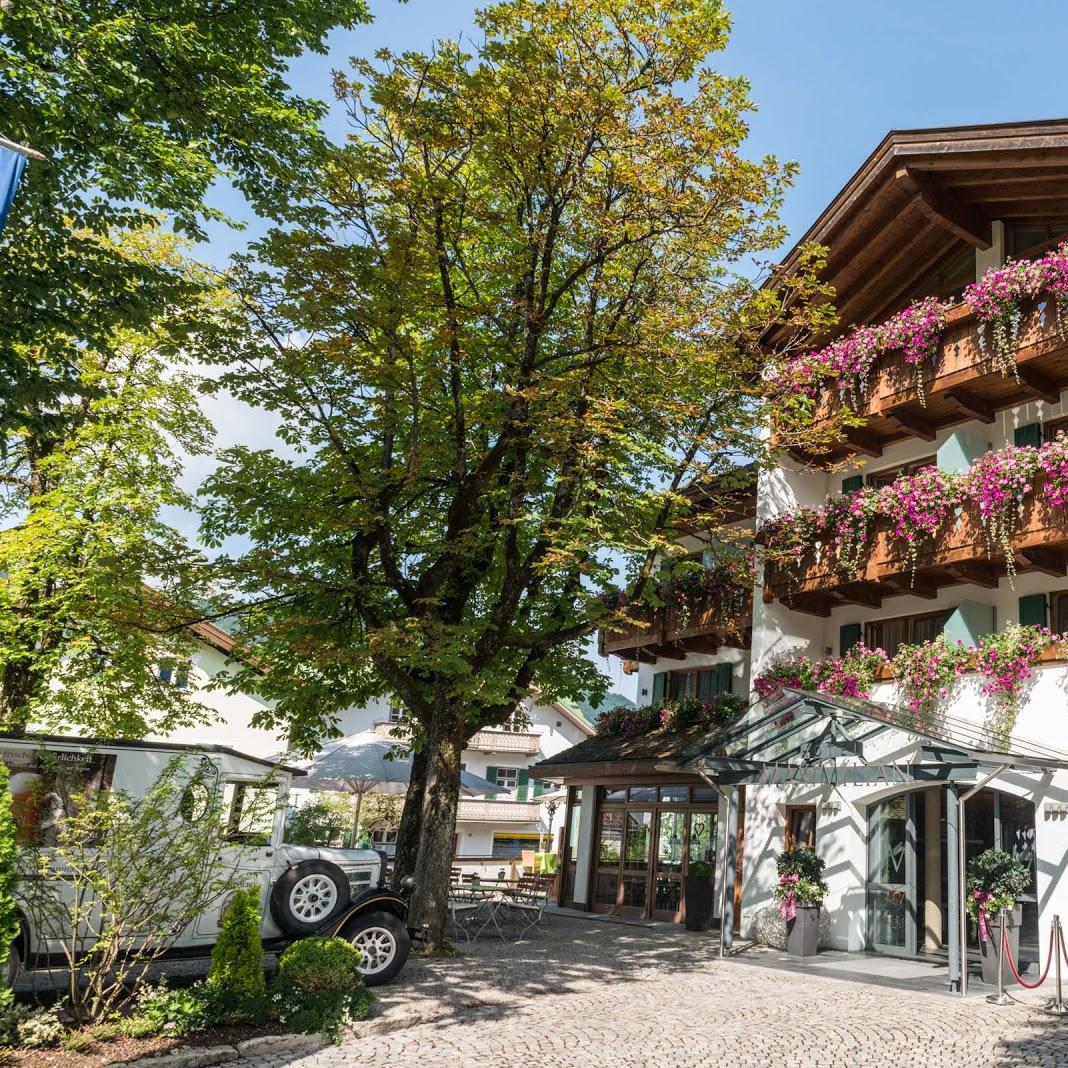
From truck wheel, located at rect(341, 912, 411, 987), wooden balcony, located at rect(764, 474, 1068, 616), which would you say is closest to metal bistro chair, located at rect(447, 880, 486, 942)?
truck wheel, located at rect(341, 912, 411, 987)

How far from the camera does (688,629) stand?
20.8m

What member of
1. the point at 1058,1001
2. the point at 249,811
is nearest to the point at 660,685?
the point at 1058,1001

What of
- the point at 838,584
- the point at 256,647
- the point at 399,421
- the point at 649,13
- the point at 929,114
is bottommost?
the point at 256,647

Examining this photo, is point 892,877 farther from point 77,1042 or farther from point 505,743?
point 505,743

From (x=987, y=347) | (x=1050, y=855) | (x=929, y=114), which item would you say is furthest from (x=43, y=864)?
(x=929, y=114)

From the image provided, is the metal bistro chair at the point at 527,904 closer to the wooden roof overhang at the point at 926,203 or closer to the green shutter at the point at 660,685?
the green shutter at the point at 660,685

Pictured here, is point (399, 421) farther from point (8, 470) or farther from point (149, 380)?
point (8, 470)

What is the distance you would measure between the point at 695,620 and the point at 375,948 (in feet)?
37.6

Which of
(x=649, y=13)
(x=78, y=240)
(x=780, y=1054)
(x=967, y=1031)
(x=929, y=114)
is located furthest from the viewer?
(x=929, y=114)

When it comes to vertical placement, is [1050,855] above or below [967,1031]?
above

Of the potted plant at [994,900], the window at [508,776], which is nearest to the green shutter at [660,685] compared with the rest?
the potted plant at [994,900]

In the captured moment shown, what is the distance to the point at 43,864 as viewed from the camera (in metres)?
7.96

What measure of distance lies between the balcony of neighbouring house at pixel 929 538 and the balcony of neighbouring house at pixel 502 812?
1182 inches

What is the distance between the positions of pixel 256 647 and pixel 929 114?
16552mm
